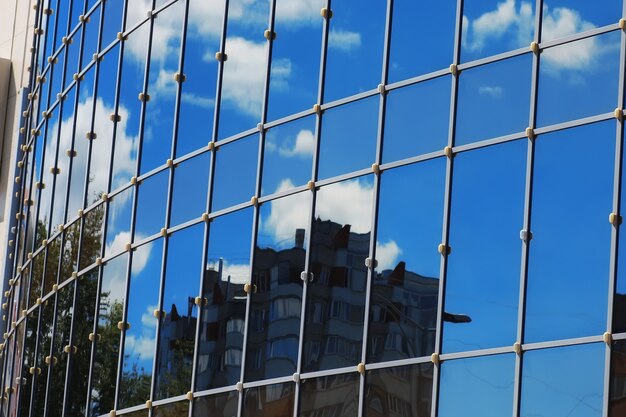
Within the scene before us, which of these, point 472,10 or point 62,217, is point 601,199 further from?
point 62,217

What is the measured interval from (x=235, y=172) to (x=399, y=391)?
3.77 meters

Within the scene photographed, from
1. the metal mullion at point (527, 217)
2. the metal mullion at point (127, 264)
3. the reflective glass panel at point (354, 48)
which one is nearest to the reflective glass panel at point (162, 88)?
the metal mullion at point (127, 264)

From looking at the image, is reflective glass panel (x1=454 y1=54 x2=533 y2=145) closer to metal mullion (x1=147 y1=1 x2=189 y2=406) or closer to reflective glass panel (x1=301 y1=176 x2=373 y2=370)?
reflective glass panel (x1=301 y1=176 x2=373 y2=370)

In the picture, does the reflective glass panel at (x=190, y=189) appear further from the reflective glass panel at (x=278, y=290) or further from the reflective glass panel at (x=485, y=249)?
the reflective glass panel at (x=485, y=249)

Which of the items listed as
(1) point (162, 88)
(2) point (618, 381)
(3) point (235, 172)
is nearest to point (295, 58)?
(3) point (235, 172)

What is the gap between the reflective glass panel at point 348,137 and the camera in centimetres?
1440

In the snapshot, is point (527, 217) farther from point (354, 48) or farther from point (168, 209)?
point (168, 209)

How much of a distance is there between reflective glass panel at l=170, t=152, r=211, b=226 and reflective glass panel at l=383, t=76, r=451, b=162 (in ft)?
9.08

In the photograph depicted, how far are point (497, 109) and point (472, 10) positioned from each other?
1190 mm

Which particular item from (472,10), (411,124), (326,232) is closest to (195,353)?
(326,232)

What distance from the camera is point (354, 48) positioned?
48.6 feet

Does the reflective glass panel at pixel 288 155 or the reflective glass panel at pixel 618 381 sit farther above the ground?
the reflective glass panel at pixel 288 155

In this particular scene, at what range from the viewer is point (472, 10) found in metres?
13.9

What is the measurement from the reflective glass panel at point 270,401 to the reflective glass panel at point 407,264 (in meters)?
1.13
